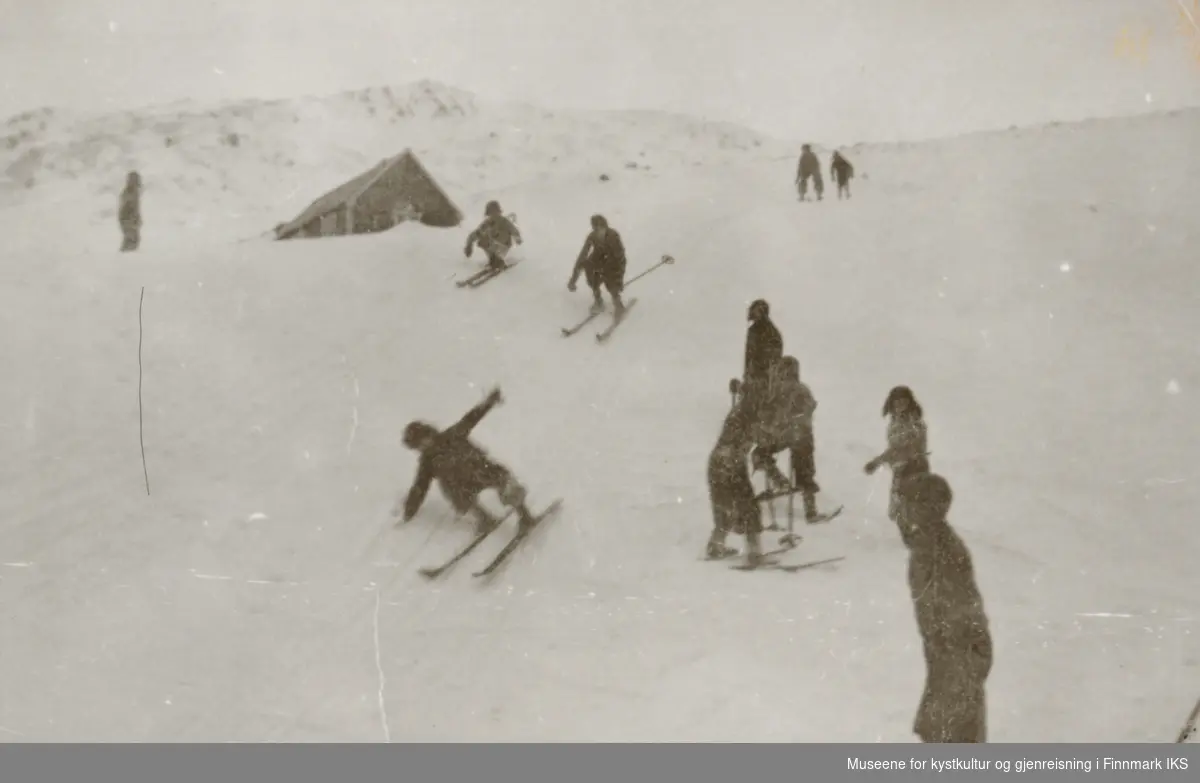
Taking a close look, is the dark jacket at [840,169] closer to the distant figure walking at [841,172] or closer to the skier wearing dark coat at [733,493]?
the distant figure walking at [841,172]

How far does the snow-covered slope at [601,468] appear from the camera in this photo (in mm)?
3783

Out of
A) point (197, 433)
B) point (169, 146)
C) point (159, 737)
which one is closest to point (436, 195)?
point (169, 146)

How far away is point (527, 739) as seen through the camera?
373 centimetres

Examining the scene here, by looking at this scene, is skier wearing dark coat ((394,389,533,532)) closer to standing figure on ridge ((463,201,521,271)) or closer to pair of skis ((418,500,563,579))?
pair of skis ((418,500,563,579))

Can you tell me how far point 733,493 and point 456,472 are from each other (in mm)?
1224

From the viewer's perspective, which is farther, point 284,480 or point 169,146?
point 169,146

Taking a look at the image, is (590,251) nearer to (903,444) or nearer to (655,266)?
(655,266)

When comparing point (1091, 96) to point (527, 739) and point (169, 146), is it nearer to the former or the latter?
point (527, 739)

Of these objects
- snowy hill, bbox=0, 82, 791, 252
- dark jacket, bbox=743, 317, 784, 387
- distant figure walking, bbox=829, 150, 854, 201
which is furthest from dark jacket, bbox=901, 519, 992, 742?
distant figure walking, bbox=829, 150, 854, 201

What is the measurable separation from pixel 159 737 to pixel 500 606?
135 centimetres

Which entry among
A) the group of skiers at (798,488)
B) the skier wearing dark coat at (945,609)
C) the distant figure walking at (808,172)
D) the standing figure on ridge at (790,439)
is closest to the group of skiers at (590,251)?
the group of skiers at (798,488)

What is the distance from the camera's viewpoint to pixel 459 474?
176 inches
